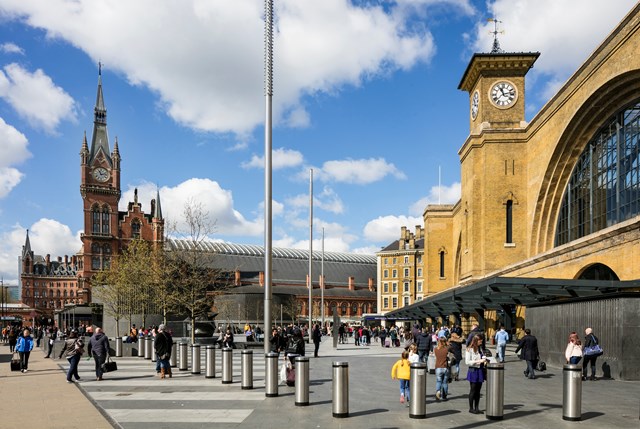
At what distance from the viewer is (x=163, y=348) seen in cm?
1809

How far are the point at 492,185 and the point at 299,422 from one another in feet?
102

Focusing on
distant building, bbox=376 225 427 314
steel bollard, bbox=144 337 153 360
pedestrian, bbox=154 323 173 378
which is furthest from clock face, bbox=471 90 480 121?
distant building, bbox=376 225 427 314

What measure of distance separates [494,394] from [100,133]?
119 m

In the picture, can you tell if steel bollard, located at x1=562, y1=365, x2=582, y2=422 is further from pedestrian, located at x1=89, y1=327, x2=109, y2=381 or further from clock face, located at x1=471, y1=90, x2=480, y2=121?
clock face, located at x1=471, y1=90, x2=480, y2=121

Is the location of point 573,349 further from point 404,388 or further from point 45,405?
point 45,405

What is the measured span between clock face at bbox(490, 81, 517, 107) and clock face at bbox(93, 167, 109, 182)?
291 ft

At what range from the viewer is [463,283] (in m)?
43.5

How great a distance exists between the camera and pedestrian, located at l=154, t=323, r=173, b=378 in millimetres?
17906

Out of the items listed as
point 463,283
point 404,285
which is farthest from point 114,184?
point 463,283

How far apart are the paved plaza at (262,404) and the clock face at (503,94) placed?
992 inches

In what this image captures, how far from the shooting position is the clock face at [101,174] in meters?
114

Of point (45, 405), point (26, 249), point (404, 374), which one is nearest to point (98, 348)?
point (45, 405)

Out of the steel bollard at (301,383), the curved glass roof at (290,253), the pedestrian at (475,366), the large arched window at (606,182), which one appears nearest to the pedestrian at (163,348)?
the steel bollard at (301,383)

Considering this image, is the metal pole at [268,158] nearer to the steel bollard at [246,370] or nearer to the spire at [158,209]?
the steel bollard at [246,370]
